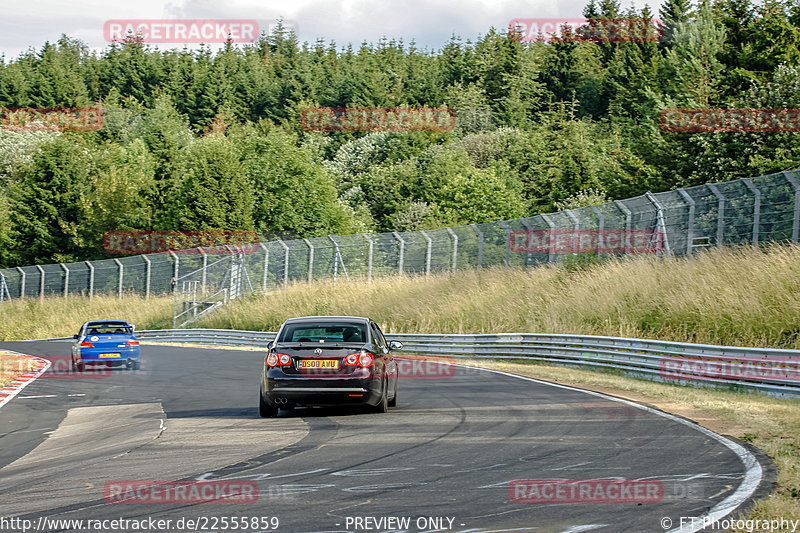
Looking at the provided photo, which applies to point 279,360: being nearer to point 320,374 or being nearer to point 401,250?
point 320,374

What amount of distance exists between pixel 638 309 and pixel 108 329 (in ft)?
47.1

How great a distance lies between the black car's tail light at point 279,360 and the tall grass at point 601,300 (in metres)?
10.0

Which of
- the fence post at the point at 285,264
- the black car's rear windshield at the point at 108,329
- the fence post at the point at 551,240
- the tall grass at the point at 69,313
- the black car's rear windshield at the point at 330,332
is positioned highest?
the fence post at the point at 551,240

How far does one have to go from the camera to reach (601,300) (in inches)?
1027

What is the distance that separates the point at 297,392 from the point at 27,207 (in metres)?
74.9

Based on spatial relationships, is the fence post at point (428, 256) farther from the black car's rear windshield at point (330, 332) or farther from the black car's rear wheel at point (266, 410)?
the black car's rear wheel at point (266, 410)

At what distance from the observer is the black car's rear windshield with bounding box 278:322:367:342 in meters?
13.5

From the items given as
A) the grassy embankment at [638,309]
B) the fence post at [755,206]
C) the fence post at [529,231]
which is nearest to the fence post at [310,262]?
the grassy embankment at [638,309]

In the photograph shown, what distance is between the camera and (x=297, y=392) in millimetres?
12859

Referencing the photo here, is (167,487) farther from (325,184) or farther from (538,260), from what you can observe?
(325,184)

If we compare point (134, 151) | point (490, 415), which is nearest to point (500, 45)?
point (134, 151)

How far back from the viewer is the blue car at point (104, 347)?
2656 cm

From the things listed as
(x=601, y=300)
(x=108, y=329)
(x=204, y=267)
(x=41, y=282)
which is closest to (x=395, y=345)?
(x=601, y=300)

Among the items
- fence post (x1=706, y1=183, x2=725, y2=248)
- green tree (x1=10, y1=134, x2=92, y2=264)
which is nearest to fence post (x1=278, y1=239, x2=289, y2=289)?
fence post (x1=706, y1=183, x2=725, y2=248)
